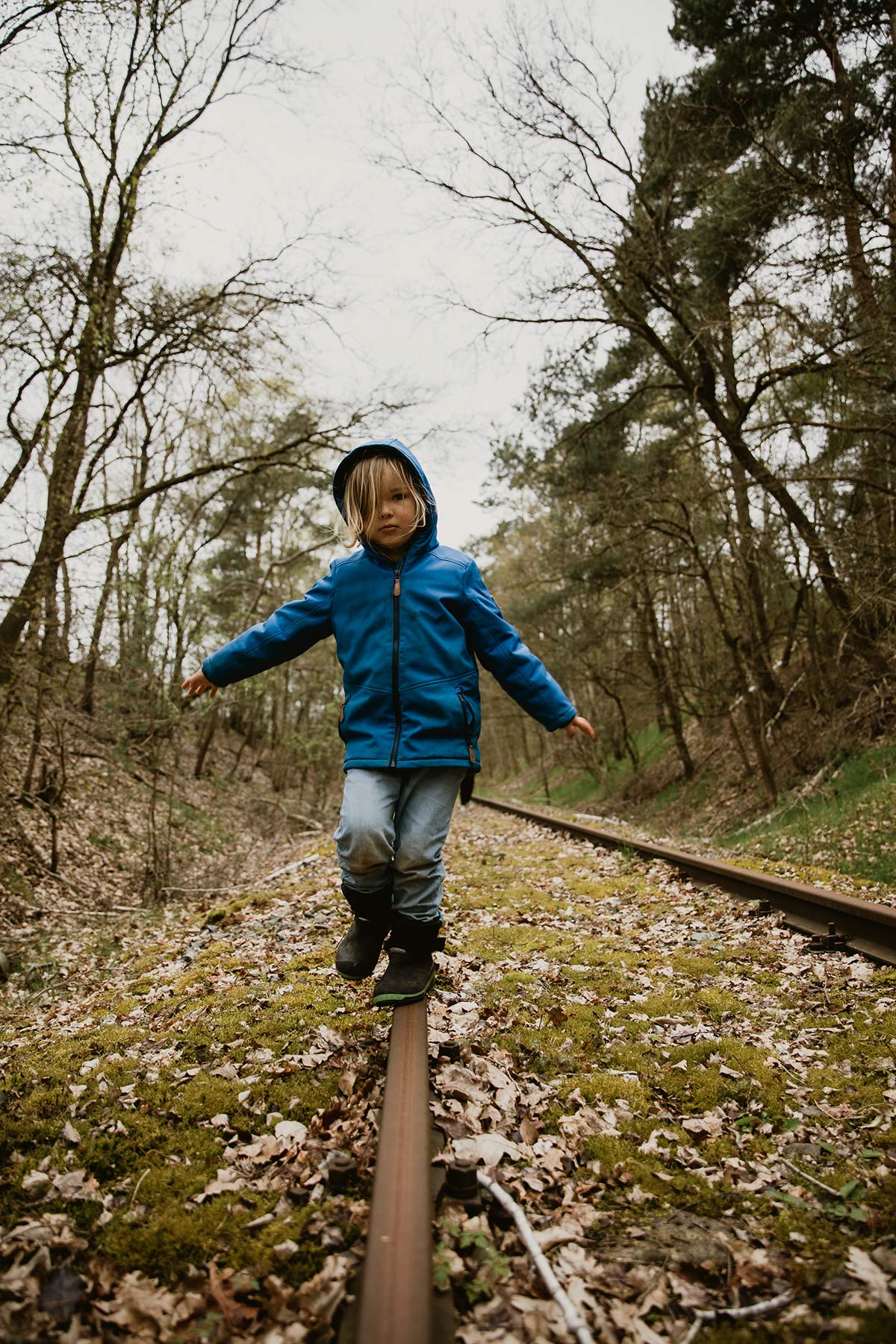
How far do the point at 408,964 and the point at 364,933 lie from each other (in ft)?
0.73

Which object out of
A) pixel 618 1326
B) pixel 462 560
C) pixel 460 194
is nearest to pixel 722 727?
pixel 460 194

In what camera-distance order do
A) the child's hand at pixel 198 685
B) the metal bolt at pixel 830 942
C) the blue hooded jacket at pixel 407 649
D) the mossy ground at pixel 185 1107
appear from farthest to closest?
the metal bolt at pixel 830 942
the child's hand at pixel 198 685
the blue hooded jacket at pixel 407 649
the mossy ground at pixel 185 1107

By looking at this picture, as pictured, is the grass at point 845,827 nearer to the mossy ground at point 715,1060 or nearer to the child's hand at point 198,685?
the mossy ground at point 715,1060

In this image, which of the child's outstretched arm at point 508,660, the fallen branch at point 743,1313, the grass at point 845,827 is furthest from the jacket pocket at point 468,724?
the grass at point 845,827

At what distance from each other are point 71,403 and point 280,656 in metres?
6.81

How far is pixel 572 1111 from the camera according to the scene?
230 centimetres

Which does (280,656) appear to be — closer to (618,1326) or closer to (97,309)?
(618,1326)

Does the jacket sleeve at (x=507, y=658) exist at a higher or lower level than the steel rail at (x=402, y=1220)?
higher

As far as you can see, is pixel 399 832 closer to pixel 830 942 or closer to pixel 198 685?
pixel 198 685

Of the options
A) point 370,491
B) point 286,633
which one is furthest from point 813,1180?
point 370,491

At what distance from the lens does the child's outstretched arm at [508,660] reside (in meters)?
3.03

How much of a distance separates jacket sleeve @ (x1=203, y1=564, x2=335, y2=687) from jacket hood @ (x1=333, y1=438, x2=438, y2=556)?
0.29 m

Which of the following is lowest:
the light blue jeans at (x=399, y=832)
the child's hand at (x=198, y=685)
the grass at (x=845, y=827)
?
the grass at (x=845, y=827)

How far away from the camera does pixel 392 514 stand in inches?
116
